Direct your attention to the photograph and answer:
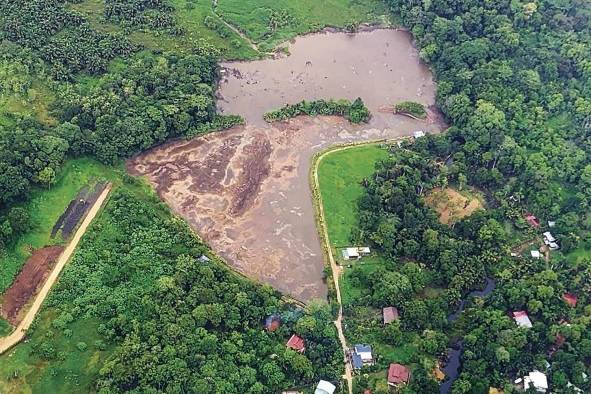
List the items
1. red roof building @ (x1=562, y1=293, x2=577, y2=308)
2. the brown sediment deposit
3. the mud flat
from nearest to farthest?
1. the brown sediment deposit
2. red roof building @ (x1=562, y1=293, x2=577, y2=308)
3. the mud flat

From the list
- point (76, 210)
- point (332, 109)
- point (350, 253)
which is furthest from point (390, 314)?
point (76, 210)

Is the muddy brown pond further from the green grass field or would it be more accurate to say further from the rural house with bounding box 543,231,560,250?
the rural house with bounding box 543,231,560,250

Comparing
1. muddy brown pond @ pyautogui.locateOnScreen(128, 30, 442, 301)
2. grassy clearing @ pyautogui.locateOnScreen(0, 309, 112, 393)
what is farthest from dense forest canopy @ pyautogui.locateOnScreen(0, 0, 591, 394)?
muddy brown pond @ pyautogui.locateOnScreen(128, 30, 442, 301)

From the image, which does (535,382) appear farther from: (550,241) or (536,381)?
(550,241)

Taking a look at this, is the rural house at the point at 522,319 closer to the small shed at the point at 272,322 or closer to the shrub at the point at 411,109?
the small shed at the point at 272,322

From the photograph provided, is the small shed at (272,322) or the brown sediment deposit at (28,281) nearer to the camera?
the brown sediment deposit at (28,281)

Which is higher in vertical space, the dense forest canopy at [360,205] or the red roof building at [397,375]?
the dense forest canopy at [360,205]

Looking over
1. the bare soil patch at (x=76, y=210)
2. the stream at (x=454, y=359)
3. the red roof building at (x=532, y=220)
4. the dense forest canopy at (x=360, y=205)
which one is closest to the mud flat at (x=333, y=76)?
the dense forest canopy at (x=360, y=205)
